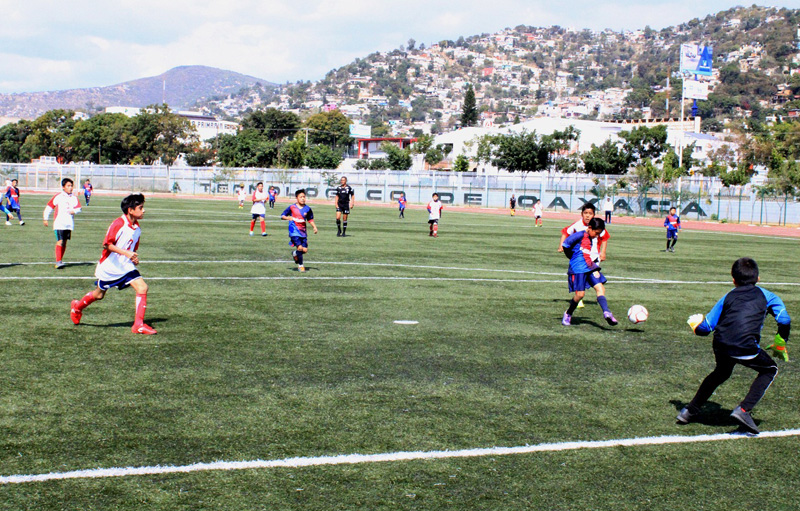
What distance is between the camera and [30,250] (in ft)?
63.4

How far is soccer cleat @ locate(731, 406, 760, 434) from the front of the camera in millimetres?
6418

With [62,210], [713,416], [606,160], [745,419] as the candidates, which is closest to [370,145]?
[606,160]

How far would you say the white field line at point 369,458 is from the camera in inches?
206

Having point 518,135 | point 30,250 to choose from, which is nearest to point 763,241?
point 30,250

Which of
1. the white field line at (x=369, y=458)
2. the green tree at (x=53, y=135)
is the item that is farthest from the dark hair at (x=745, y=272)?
the green tree at (x=53, y=135)

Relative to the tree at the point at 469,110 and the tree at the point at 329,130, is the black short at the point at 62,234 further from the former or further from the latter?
the tree at the point at 469,110

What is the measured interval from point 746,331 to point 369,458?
330cm

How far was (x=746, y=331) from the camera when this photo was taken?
643 centimetres

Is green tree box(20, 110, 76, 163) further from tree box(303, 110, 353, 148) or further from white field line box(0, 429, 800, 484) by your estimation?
white field line box(0, 429, 800, 484)

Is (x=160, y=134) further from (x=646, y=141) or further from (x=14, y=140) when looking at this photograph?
(x=646, y=141)

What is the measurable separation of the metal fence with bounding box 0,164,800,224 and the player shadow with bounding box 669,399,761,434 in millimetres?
48207

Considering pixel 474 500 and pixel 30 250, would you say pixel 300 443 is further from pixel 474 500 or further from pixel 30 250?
pixel 30 250

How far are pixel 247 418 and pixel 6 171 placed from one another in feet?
255

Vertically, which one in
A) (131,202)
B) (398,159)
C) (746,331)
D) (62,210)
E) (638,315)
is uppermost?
(398,159)
